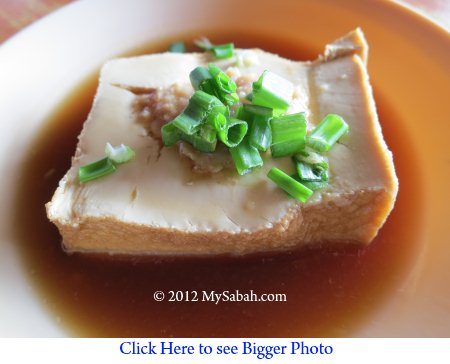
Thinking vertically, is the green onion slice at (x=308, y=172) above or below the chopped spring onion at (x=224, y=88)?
below

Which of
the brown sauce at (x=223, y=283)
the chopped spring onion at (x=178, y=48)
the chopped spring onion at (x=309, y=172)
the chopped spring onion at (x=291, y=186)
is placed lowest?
the brown sauce at (x=223, y=283)

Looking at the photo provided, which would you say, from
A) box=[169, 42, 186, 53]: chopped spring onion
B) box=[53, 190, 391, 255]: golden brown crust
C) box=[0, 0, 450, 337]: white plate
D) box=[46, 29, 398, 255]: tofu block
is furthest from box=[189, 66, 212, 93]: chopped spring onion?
box=[0, 0, 450, 337]: white plate

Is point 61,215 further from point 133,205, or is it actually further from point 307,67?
point 307,67

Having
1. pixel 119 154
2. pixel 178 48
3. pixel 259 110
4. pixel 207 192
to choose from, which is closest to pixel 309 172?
pixel 259 110

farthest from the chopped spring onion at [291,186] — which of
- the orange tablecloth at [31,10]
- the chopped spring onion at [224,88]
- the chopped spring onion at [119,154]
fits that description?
the orange tablecloth at [31,10]

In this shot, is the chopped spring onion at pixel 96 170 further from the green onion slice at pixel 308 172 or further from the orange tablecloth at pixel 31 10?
the orange tablecloth at pixel 31 10
